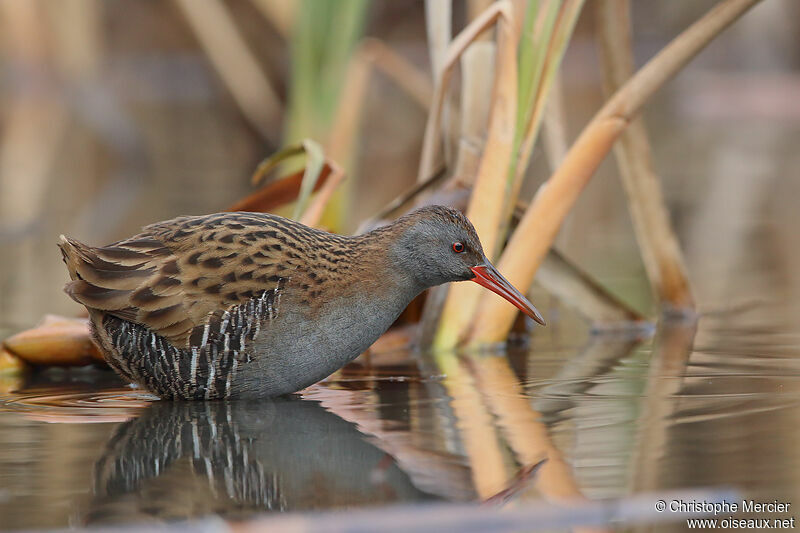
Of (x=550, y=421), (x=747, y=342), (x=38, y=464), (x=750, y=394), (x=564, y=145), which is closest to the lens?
(x=38, y=464)

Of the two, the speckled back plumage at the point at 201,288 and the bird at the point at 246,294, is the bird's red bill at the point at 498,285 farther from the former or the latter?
the speckled back plumage at the point at 201,288

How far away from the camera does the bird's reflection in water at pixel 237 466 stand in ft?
11.0

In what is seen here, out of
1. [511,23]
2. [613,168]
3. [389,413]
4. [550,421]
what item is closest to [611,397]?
[550,421]

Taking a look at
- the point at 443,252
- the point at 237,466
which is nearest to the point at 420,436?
the point at 237,466

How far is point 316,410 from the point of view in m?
4.60

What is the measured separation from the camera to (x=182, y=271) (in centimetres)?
474

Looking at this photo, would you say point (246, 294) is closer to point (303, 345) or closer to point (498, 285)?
point (303, 345)

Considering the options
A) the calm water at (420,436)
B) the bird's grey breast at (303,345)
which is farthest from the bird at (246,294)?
the calm water at (420,436)

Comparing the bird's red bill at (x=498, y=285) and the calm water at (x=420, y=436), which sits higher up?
the bird's red bill at (x=498, y=285)

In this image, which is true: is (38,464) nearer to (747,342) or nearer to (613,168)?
(747,342)

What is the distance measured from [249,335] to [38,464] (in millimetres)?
1035

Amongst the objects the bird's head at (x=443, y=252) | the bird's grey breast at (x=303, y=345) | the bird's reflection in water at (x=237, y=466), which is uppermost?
the bird's head at (x=443, y=252)

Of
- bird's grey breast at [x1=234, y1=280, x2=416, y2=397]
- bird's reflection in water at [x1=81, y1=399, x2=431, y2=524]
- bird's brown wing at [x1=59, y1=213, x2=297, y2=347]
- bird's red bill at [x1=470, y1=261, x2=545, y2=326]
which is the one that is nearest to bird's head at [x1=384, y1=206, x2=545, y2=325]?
bird's red bill at [x1=470, y1=261, x2=545, y2=326]

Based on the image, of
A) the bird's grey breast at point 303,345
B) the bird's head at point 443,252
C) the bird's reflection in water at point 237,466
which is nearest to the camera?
the bird's reflection in water at point 237,466
